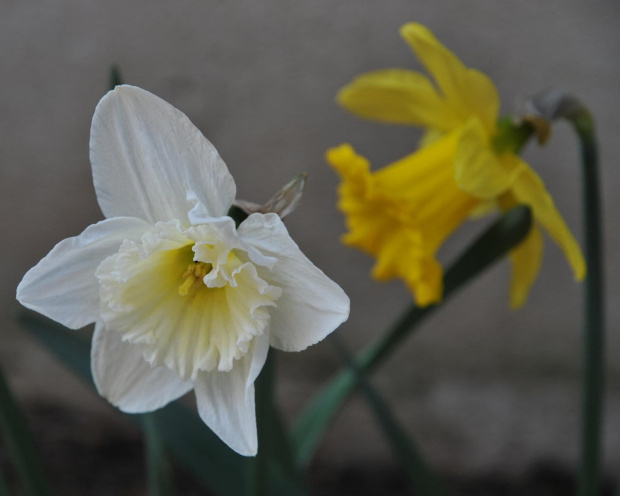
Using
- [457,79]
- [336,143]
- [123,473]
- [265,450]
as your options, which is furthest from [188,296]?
[123,473]

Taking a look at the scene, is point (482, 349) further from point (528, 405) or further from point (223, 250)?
point (223, 250)

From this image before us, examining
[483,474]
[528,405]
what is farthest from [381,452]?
[528,405]

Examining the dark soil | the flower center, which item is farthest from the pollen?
the dark soil

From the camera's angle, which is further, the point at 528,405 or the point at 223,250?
the point at 528,405

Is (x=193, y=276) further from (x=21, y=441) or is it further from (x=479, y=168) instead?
(x=479, y=168)

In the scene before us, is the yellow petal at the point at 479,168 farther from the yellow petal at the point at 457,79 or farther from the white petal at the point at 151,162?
the white petal at the point at 151,162
